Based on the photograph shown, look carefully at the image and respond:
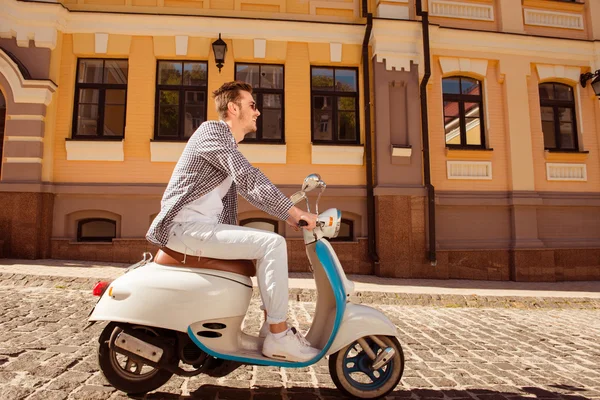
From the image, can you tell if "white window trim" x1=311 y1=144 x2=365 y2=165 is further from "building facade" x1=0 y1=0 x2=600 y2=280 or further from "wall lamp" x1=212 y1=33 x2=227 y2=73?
"wall lamp" x1=212 y1=33 x2=227 y2=73

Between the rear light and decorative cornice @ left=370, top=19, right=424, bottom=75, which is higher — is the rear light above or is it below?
below

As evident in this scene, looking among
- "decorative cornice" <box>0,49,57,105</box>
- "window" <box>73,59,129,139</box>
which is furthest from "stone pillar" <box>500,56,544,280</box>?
"decorative cornice" <box>0,49,57,105</box>

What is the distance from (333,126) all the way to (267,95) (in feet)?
5.52

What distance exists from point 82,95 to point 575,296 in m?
10.5

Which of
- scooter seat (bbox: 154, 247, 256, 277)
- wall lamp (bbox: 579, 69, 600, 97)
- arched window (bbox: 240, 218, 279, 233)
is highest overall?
wall lamp (bbox: 579, 69, 600, 97)

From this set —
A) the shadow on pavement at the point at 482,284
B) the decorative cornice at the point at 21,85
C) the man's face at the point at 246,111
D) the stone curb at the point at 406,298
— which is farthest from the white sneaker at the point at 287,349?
the decorative cornice at the point at 21,85

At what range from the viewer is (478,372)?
2932mm

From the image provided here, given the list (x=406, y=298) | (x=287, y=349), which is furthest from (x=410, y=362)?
(x=406, y=298)

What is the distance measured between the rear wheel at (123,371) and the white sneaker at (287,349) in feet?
1.76

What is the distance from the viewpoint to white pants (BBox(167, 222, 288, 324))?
2.15 metres

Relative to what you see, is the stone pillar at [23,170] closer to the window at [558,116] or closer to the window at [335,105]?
the window at [335,105]

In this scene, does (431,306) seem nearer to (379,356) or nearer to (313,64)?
(379,356)

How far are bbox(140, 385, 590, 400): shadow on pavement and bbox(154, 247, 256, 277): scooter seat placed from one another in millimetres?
753

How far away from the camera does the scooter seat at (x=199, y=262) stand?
2.21m
